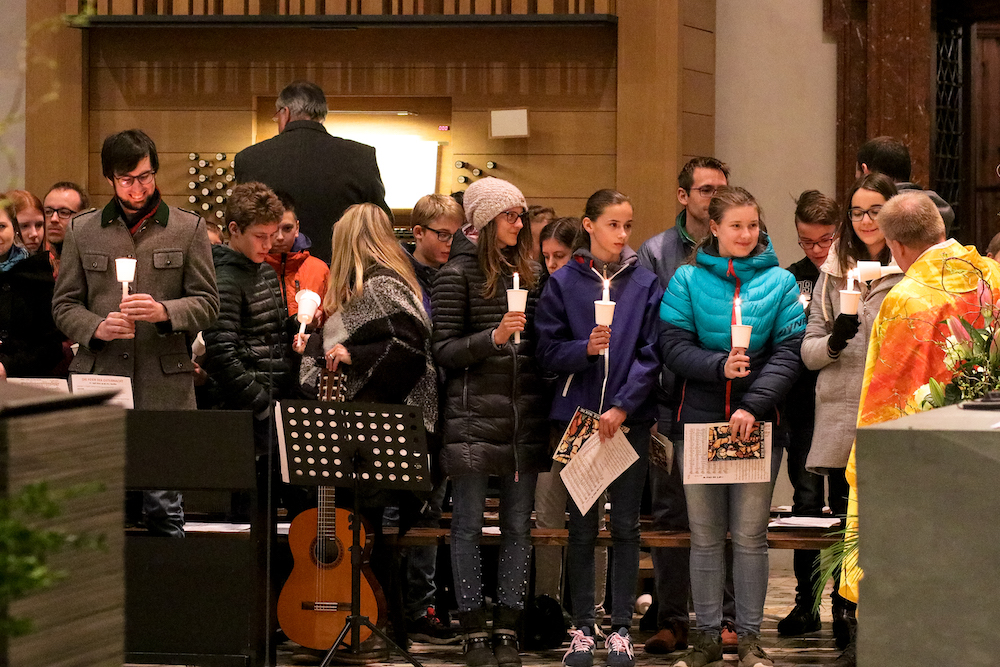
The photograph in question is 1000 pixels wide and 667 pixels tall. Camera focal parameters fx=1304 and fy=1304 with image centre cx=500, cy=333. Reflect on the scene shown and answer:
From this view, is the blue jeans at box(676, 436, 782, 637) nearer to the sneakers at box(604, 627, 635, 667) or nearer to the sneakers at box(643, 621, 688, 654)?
the sneakers at box(604, 627, 635, 667)

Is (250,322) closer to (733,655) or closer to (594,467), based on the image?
(594,467)

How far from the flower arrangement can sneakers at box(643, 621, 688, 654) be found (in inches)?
80.3

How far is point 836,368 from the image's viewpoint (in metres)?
5.21

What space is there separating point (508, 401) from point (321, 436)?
81 cm

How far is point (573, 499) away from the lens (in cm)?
514

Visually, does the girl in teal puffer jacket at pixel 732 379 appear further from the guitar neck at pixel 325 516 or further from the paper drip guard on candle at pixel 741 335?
the guitar neck at pixel 325 516

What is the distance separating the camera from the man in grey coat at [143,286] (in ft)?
17.0

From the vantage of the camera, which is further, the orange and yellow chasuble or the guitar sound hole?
the guitar sound hole

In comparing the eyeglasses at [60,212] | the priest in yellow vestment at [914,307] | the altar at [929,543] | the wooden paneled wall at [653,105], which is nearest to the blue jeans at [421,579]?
the priest in yellow vestment at [914,307]

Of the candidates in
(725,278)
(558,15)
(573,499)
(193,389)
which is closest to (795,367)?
(725,278)

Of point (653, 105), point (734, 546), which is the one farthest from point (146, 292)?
point (653, 105)

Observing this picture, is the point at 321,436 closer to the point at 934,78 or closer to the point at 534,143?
the point at 534,143

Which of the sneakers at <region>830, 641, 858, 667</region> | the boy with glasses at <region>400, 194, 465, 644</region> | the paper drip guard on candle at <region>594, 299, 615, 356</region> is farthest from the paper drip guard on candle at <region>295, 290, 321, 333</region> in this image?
the sneakers at <region>830, 641, 858, 667</region>

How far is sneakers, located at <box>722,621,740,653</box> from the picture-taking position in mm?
5500
